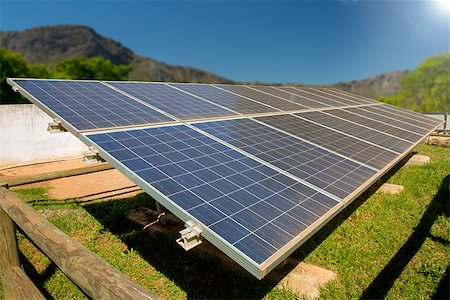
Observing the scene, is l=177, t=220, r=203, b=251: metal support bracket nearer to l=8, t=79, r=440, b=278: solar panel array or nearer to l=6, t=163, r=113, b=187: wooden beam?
l=8, t=79, r=440, b=278: solar panel array

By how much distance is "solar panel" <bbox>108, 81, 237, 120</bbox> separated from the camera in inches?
271

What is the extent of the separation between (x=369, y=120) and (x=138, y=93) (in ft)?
27.5

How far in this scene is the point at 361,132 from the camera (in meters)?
→ 8.70

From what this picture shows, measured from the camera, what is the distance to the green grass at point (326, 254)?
5.18 metres

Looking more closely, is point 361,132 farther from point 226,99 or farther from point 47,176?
point 47,176

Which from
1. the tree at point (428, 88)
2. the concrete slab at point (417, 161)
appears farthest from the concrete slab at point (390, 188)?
the tree at point (428, 88)

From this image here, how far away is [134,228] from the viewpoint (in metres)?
7.53

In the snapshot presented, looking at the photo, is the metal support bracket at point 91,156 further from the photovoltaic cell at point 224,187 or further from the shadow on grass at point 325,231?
the shadow on grass at point 325,231

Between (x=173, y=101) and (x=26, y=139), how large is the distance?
38.9ft

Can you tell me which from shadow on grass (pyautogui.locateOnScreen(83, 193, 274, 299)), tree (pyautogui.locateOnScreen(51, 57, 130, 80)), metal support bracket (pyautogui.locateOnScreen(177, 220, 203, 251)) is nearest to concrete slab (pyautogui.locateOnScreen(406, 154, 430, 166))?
shadow on grass (pyautogui.locateOnScreen(83, 193, 274, 299))

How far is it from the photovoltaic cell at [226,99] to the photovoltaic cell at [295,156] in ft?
4.69

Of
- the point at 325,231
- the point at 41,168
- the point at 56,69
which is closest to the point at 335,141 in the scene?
the point at 325,231

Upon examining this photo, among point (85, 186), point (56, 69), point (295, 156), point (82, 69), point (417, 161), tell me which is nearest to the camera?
point (295, 156)

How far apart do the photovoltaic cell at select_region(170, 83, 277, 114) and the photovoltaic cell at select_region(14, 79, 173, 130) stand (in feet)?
8.12
